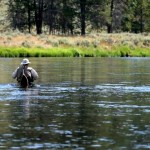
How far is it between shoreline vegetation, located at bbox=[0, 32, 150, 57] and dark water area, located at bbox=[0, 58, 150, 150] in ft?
115

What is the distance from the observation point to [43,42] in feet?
236

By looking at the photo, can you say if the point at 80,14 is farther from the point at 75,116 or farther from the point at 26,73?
the point at 75,116

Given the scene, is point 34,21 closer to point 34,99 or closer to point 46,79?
point 46,79

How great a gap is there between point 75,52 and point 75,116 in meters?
51.3

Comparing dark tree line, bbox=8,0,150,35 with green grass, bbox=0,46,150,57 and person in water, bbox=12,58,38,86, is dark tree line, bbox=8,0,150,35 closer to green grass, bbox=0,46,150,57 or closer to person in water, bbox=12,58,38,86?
green grass, bbox=0,46,150,57

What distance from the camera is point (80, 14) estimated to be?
295 feet

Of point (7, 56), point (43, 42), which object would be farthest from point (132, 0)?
point (7, 56)

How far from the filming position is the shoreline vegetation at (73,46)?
66188mm

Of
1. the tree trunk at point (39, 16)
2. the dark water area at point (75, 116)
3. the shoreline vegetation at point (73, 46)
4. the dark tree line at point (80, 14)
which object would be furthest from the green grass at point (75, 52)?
the dark water area at point (75, 116)

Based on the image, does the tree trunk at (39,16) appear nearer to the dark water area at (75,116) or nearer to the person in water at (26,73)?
the dark water area at (75,116)

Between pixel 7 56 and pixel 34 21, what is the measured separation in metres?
28.9

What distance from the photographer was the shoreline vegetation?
66.2 meters

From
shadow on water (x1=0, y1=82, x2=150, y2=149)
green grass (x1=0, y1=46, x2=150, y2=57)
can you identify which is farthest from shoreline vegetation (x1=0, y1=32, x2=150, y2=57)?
shadow on water (x1=0, y1=82, x2=150, y2=149)


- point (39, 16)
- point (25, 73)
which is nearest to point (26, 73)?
point (25, 73)
